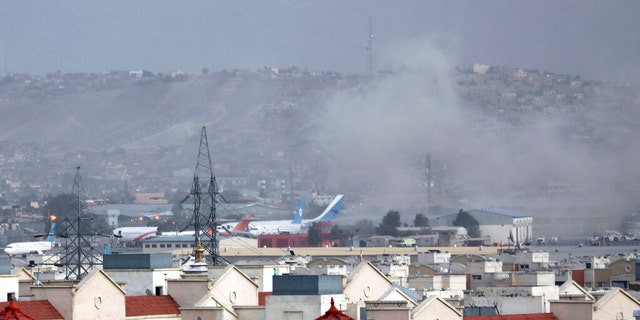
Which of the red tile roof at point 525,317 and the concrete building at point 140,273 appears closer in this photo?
the red tile roof at point 525,317

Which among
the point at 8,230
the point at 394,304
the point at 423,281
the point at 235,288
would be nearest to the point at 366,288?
the point at 235,288

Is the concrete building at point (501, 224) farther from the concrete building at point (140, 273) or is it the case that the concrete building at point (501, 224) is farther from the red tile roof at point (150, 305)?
the red tile roof at point (150, 305)

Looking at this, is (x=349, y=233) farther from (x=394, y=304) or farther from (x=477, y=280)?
(x=394, y=304)

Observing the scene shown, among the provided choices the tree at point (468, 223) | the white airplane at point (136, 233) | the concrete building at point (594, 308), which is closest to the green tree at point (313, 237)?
the tree at point (468, 223)

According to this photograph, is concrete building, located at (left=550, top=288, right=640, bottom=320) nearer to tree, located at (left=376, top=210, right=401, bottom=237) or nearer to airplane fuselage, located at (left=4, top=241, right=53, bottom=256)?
airplane fuselage, located at (left=4, top=241, right=53, bottom=256)

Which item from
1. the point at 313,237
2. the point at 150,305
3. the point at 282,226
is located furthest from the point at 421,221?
the point at 150,305

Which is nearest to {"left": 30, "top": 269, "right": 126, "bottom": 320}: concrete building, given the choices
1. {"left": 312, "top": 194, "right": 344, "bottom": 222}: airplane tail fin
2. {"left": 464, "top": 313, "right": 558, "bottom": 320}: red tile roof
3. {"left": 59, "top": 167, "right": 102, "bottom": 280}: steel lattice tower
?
{"left": 464, "top": 313, "right": 558, "bottom": 320}: red tile roof

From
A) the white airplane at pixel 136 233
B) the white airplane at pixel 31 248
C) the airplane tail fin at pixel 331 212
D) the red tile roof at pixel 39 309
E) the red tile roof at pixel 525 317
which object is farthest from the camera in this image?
the airplane tail fin at pixel 331 212
